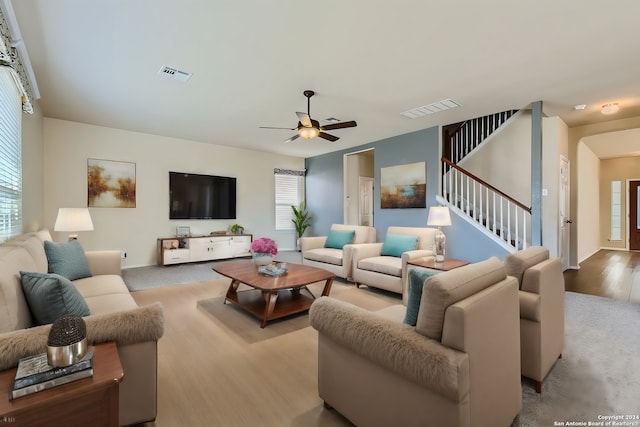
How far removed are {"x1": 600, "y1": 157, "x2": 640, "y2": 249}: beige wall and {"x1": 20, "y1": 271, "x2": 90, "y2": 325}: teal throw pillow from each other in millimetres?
10973

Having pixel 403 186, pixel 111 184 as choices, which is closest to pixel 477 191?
pixel 403 186

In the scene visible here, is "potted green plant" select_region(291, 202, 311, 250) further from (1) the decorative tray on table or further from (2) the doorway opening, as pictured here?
(1) the decorative tray on table

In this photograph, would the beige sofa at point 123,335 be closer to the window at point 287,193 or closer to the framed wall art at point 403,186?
the framed wall art at point 403,186

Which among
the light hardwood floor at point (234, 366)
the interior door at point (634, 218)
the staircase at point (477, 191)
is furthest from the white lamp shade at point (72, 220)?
the interior door at point (634, 218)

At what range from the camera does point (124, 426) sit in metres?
1.42

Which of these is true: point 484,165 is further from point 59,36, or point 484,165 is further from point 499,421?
point 59,36

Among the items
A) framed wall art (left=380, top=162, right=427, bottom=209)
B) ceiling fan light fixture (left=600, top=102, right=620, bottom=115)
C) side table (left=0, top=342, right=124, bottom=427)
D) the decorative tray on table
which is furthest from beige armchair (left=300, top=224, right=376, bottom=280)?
ceiling fan light fixture (left=600, top=102, right=620, bottom=115)

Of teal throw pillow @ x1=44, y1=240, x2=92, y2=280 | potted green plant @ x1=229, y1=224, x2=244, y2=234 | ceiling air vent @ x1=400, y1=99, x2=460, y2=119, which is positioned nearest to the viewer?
teal throw pillow @ x1=44, y1=240, x2=92, y2=280

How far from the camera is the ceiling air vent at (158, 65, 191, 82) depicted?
309 cm

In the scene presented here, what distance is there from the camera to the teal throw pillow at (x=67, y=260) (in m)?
2.62

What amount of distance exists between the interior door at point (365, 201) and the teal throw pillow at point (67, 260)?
5.41 m

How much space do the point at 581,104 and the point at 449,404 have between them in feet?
16.1

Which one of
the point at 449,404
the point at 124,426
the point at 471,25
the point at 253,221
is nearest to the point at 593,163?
the point at 471,25

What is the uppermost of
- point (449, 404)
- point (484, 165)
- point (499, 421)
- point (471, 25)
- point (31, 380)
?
point (471, 25)
